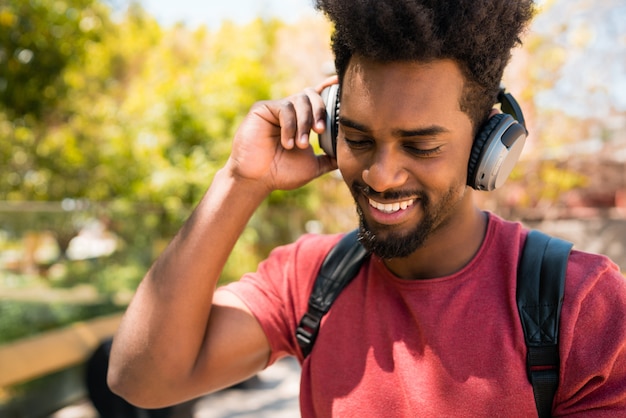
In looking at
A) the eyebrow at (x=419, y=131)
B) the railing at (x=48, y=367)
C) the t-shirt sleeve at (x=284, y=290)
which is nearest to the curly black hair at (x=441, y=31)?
the eyebrow at (x=419, y=131)

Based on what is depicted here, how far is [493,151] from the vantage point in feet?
5.03

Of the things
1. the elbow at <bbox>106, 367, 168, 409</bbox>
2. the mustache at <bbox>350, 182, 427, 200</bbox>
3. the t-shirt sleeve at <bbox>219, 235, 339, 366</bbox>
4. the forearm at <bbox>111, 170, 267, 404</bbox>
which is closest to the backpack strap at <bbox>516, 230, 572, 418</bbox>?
the mustache at <bbox>350, 182, 427, 200</bbox>

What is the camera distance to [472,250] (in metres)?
1.63

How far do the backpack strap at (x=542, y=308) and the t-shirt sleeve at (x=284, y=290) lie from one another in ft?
2.01

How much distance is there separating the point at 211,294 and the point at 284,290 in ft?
Result: 0.74

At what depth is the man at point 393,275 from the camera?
55.0 inches

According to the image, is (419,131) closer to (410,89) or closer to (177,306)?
(410,89)

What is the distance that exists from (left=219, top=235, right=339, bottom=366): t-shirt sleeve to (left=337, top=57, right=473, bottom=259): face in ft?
1.03

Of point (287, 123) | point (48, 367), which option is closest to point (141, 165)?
point (48, 367)

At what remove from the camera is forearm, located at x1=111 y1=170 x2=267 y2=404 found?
1.71 metres

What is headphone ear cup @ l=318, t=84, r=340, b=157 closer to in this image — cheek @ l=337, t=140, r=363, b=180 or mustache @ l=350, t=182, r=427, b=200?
cheek @ l=337, t=140, r=363, b=180

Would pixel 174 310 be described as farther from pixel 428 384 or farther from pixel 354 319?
pixel 428 384

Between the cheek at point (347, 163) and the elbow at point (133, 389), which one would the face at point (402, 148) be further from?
the elbow at point (133, 389)

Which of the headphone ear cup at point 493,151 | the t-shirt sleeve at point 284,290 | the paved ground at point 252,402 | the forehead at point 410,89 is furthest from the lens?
the paved ground at point 252,402
